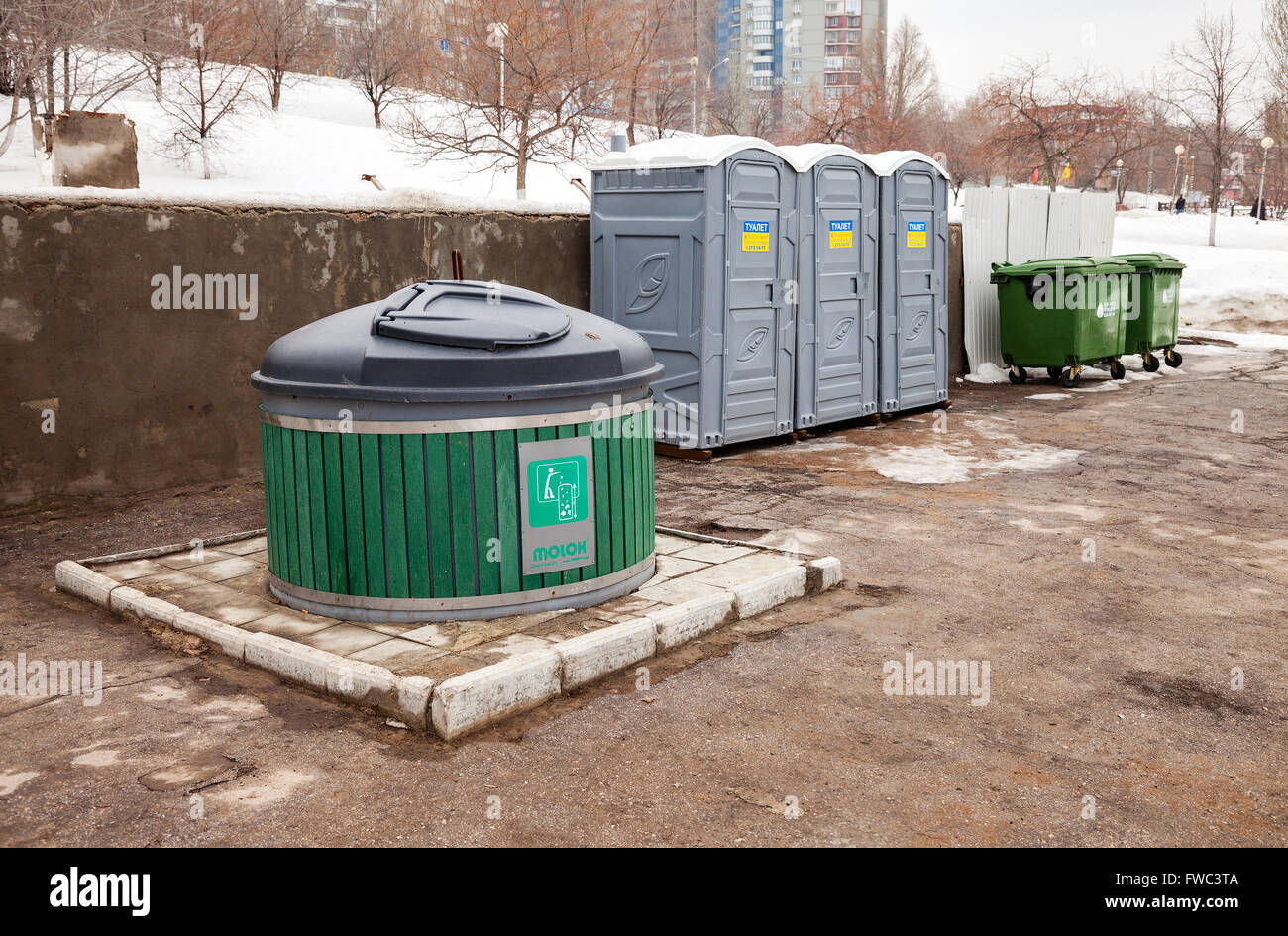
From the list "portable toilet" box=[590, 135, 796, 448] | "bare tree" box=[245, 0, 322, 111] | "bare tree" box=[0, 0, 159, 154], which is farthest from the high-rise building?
"portable toilet" box=[590, 135, 796, 448]

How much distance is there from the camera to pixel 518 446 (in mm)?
4680

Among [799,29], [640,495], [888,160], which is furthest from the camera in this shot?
[799,29]

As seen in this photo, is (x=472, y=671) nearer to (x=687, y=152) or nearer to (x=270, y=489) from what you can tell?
(x=270, y=489)

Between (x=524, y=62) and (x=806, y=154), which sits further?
(x=524, y=62)

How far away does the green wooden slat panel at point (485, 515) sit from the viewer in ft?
15.2

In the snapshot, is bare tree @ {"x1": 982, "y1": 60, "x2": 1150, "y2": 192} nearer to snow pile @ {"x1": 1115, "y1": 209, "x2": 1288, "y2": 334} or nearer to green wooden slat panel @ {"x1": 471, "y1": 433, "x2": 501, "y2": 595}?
snow pile @ {"x1": 1115, "y1": 209, "x2": 1288, "y2": 334}

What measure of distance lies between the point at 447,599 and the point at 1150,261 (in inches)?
474

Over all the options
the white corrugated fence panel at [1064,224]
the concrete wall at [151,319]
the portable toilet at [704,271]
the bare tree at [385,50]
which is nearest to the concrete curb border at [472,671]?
the concrete wall at [151,319]

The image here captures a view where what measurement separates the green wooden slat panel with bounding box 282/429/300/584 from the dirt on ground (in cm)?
52

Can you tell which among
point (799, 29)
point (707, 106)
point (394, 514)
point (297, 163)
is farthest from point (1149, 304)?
point (799, 29)

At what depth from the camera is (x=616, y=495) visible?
503 centimetres

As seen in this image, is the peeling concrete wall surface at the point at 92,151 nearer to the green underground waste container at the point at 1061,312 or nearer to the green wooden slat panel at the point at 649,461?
the green underground waste container at the point at 1061,312

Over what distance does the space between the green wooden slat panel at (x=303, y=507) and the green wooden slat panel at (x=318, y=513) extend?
0.06 feet

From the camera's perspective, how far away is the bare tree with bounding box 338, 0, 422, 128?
42.0 m
